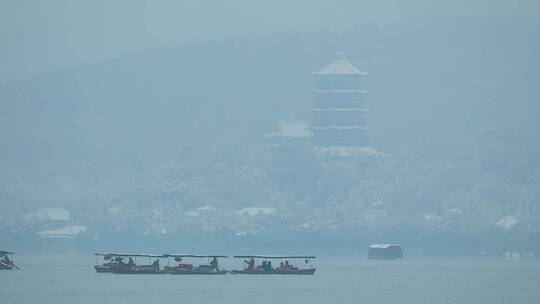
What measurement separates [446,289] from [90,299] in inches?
1071

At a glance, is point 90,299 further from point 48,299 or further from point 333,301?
point 333,301

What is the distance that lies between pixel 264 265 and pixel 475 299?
22.1m

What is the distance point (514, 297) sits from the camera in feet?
607

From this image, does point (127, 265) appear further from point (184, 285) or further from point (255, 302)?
point (255, 302)

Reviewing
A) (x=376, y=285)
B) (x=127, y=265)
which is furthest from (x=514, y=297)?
(x=127, y=265)

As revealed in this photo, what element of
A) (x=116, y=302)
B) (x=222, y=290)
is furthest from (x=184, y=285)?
(x=116, y=302)

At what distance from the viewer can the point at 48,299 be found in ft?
593

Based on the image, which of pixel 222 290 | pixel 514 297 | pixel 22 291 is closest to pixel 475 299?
pixel 514 297

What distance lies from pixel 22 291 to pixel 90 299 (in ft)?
32.2

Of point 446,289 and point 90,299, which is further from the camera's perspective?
point 446,289

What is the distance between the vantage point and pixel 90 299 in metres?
180

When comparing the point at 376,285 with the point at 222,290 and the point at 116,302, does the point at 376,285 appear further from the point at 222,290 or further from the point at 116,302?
the point at 116,302

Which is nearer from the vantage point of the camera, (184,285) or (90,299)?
(90,299)

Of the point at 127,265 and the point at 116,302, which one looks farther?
the point at 127,265
